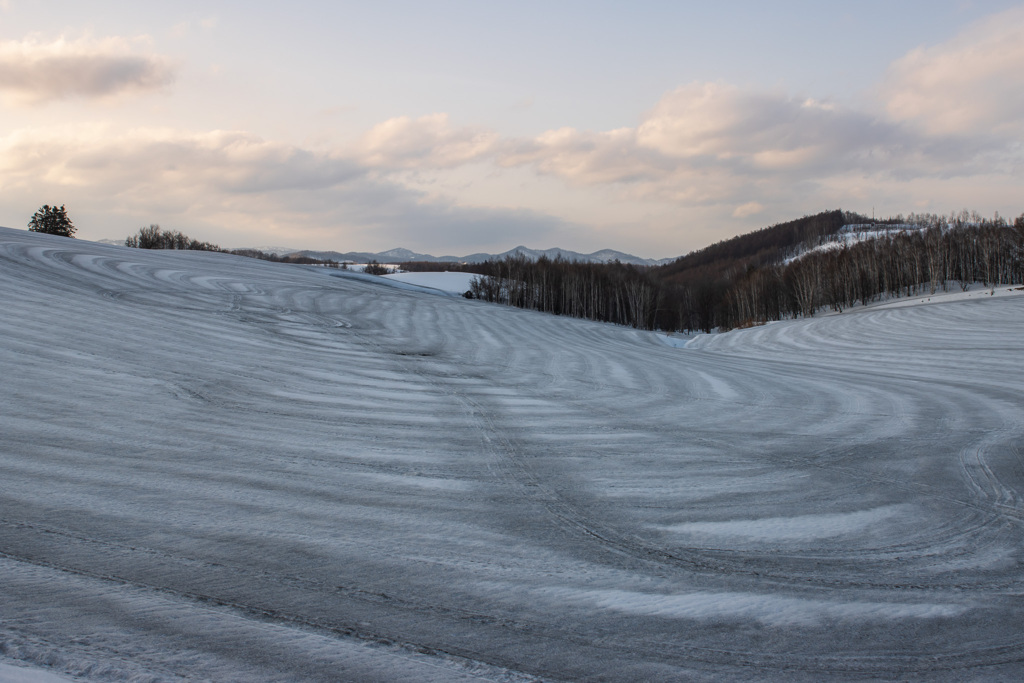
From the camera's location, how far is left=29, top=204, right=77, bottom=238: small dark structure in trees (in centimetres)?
6894

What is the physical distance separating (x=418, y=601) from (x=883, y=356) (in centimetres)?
2002

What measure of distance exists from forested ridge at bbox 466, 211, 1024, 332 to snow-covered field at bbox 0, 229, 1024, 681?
4742 centimetres

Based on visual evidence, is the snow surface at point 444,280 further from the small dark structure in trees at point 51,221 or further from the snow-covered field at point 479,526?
the snow-covered field at point 479,526

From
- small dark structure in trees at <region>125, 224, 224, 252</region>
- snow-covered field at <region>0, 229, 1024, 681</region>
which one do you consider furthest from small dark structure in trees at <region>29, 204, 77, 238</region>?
snow-covered field at <region>0, 229, 1024, 681</region>

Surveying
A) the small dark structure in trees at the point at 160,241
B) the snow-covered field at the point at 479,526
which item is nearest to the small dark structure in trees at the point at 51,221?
the small dark structure in trees at the point at 160,241

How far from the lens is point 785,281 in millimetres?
77562

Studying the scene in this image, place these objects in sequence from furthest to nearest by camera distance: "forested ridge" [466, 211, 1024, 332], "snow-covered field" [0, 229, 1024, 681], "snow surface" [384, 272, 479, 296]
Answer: "snow surface" [384, 272, 479, 296], "forested ridge" [466, 211, 1024, 332], "snow-covered field" [0, 229, 1024, 681]

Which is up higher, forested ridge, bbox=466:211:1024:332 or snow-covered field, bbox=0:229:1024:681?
forested ridge, bbox=466:211:1024:332

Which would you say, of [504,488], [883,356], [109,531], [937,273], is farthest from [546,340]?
[937,273]

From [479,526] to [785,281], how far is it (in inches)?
3245

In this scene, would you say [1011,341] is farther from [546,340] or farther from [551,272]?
[551,272]

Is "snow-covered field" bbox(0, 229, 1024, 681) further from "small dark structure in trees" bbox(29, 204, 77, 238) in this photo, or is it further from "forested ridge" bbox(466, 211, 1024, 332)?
"small dark structure in trees" bbox(29, 204, 77, 238)

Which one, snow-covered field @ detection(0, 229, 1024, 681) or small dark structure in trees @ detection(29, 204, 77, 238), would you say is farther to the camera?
small dark structure in trees @ detection(29, 204, 77, 238)

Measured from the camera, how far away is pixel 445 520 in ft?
14.0
